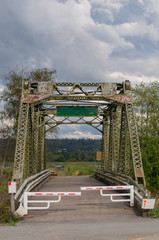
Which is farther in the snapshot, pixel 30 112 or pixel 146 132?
pixel 146 132

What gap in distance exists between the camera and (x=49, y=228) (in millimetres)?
8078

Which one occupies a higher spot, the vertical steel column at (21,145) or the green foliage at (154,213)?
the vertical steel column at (21,145)

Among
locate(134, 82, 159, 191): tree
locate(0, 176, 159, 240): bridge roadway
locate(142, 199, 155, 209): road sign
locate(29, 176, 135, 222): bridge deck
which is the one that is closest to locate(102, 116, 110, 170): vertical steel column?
locate(134, 82, 159, 191): tree

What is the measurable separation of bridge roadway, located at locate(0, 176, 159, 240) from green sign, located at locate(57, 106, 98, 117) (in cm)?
978

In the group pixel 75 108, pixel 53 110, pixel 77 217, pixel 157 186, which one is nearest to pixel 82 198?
pixel 77 217

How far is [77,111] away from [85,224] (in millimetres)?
12989

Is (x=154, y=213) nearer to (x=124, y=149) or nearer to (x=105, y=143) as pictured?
(x=124, y=149)

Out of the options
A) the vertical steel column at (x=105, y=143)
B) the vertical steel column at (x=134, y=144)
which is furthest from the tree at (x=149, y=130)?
the vertical steel column at (x=134, y=144)

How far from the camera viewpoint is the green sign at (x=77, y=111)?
68.6ft

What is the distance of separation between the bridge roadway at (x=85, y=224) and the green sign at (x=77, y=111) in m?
9.78

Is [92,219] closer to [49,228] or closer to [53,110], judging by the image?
[49,228]

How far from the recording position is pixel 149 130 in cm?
2483

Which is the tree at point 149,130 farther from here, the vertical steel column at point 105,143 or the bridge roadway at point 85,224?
the bridge roadway at point 85,224

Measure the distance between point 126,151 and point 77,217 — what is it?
24.4ft
